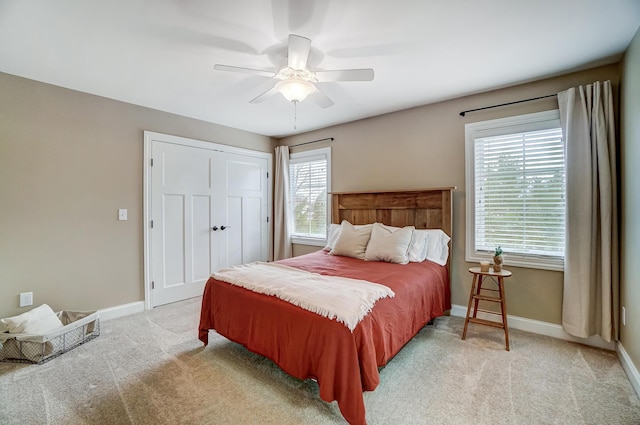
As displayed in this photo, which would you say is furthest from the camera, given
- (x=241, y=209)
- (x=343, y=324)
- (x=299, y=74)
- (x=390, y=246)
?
(x=241, y=209)

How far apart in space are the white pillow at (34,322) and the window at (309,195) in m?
2.99

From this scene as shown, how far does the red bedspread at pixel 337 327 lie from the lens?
1.55 meters

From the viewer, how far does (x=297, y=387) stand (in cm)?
192

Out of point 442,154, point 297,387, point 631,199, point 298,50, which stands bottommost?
point 297,387

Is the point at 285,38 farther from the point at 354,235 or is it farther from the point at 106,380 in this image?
the point at 106,380

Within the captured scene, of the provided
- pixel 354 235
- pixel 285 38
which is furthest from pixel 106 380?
pixel 285 38

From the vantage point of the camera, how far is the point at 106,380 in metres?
2.01

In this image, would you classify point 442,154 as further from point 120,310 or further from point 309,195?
point 120,310

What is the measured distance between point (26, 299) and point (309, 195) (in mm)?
3406

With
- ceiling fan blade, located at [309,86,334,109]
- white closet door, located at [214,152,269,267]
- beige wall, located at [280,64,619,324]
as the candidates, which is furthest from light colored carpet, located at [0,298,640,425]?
ceiling fan blade, located at [309,86,334,109]

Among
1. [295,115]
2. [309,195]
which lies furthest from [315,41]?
[309,195]

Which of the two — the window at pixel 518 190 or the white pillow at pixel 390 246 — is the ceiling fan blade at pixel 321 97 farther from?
the window at pixel 518 190

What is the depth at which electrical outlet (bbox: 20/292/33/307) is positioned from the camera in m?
2.65

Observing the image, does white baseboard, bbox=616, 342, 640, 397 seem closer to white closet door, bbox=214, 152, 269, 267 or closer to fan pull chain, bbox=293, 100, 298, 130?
fan pull chain, bbox=293, 100, 298, 130
